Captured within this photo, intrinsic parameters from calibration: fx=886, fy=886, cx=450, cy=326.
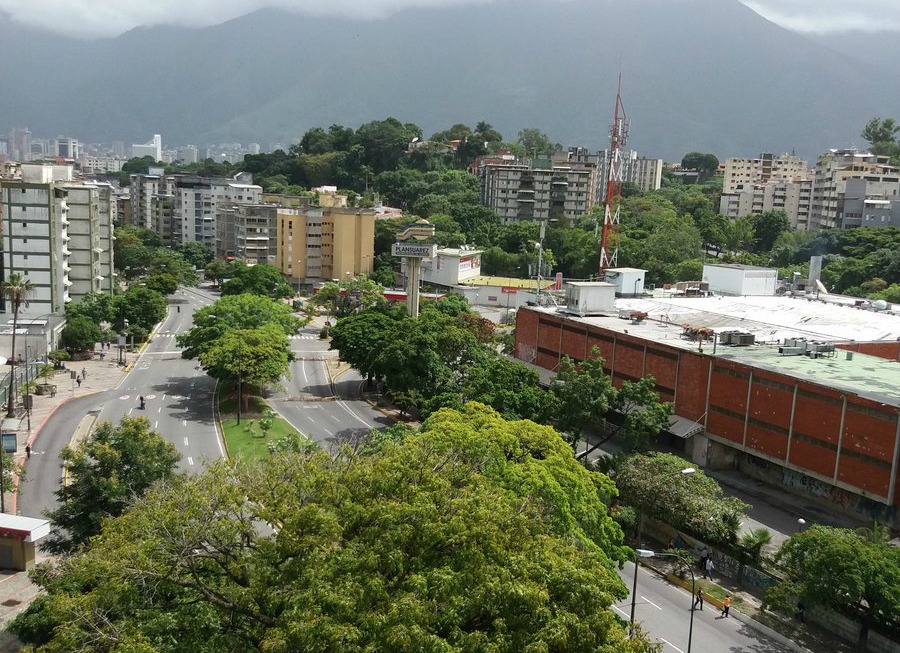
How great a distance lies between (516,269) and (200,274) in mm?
38522

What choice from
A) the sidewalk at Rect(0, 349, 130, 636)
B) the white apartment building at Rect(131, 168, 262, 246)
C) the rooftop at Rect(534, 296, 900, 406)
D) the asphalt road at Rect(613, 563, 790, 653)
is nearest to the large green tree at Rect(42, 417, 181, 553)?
the sidewalk at Rect(0, 349, 130, 636)

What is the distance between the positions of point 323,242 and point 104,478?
6846 cm

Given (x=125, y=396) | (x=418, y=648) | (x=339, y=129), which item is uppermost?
(x=339, y=129)

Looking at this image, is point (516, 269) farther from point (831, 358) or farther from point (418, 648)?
point (418, 648)

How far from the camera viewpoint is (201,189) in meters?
116

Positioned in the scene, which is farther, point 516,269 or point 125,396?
point 516,269

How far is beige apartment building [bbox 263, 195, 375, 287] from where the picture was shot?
90688 millimetres

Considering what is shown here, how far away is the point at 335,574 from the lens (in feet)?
51.0

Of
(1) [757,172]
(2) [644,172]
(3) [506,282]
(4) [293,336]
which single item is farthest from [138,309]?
(2) [644,172]

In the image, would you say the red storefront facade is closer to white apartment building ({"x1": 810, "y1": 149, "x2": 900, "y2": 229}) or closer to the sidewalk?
the sidewalk

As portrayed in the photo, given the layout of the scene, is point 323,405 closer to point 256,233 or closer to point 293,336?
point 293,336

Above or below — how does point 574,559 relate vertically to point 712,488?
above

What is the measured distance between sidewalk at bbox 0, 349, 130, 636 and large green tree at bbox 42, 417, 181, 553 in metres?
1.51

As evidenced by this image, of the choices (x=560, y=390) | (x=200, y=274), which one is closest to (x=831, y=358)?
(x=560, y=390)
